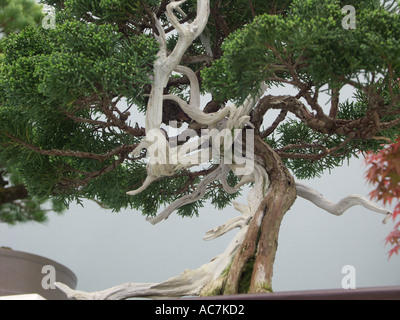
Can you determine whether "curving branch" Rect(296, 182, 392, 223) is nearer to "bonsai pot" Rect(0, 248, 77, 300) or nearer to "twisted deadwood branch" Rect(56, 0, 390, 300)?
"twisted deadwood branch" Rect(56, 0, 390, 300)

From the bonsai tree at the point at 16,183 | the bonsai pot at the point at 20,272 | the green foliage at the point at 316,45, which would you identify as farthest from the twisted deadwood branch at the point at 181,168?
the bonsai pot at the point at 20,272

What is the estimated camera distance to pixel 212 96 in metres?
1.50

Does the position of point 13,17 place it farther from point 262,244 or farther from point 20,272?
point 262,244

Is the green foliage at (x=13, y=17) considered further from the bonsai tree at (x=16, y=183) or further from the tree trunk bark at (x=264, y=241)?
the tree trunk bark at (x=264, y=241)

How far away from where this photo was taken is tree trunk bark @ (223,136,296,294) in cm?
127

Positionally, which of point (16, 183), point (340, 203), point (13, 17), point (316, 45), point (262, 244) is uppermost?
point (13, 17)

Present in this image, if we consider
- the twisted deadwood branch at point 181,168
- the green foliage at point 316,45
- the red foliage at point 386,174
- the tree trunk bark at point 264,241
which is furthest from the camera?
the red foliage at point 386,174

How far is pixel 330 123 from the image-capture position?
1395 millimetres

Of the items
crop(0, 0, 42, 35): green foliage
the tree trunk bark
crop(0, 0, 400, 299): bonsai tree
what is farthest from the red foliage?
crop(0, 0, 42, 35): green foliage

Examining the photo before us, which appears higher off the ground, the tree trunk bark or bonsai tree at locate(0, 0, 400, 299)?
bonsai tree at locate(0, 0, 400, 299)

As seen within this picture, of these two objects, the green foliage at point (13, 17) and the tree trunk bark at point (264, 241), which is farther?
the green foliage at point (13, 17)

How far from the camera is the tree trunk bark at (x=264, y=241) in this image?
127 cm

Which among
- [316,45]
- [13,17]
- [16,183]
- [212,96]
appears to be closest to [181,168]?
[212,96]

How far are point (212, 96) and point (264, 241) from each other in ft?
1.56
